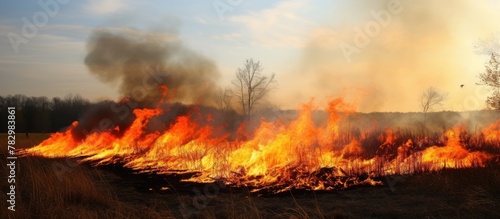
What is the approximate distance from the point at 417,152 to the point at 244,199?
8.38 meters

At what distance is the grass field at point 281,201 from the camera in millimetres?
8438

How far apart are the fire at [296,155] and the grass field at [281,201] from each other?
1589mm

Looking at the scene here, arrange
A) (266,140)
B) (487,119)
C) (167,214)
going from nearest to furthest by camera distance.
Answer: (167,214), (266,140), (487,119)

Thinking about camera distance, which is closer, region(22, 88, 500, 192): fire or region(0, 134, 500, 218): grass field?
region(0, 134, 500, 218): grass field

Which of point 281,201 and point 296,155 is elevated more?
point 296,155

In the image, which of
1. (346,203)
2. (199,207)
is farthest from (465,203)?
(199,207)

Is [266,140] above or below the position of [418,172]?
above

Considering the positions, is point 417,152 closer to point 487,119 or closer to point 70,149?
point 487,119

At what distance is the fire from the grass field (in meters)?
1.59

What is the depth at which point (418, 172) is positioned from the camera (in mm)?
13711

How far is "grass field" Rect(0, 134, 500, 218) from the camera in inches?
332

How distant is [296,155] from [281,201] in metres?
5.11

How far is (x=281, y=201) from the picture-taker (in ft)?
34.8

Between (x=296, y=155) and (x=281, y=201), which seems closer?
(x=281, y=201)
